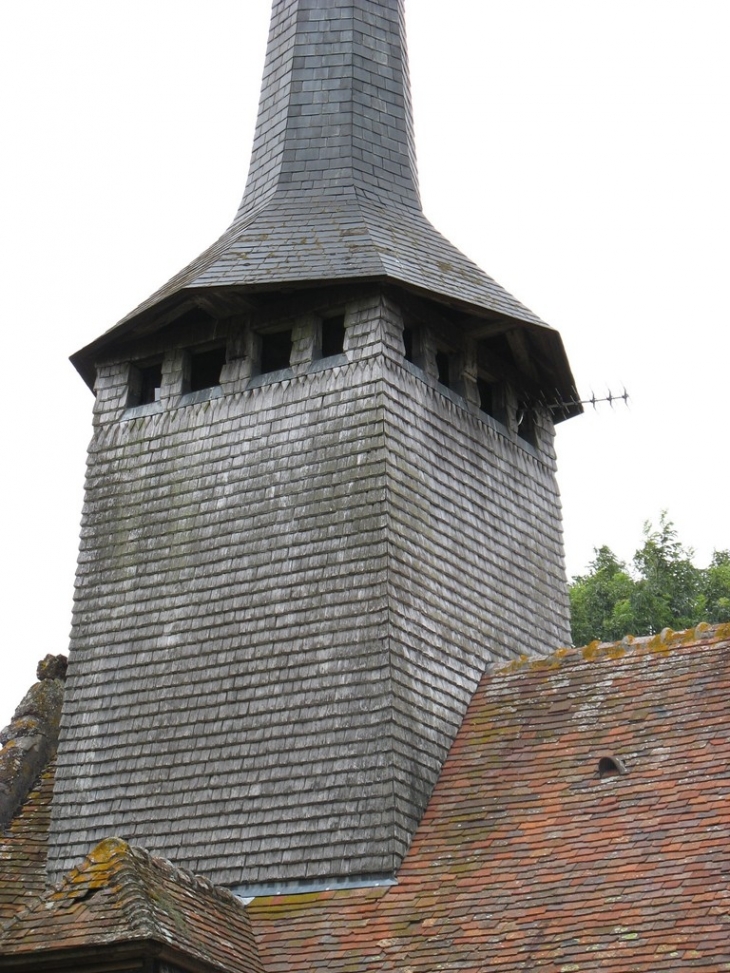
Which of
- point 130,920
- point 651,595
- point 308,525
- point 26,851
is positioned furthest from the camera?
point 651,595

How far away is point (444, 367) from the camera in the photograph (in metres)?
15.9

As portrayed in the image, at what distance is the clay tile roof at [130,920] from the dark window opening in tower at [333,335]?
546 cm

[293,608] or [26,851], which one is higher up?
[293,608]

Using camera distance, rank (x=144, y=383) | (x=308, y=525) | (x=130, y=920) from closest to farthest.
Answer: (x=130, y=920) < (x=308, y=525) < (x=144, y=383)

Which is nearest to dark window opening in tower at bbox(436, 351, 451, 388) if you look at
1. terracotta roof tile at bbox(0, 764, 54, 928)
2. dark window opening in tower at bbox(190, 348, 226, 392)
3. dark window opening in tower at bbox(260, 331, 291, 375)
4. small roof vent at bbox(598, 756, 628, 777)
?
dark window opening in tower at bbox(260, 331, 291, 375)

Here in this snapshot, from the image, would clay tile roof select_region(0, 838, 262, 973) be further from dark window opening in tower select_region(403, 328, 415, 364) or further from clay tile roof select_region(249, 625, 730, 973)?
dark window opening in tower select_region(403, 328, 415, 364)

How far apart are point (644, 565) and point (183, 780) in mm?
16612

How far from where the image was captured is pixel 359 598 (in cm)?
1345

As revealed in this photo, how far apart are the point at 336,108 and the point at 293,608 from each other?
6295mm

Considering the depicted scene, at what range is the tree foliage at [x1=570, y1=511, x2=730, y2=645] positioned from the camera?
1061 inches

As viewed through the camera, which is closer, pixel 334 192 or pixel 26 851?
pixel 26 851

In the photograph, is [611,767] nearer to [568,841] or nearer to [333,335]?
[568,841]

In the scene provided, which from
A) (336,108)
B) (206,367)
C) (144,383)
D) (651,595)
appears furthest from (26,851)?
(651,595)

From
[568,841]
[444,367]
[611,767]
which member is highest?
[444,367]
